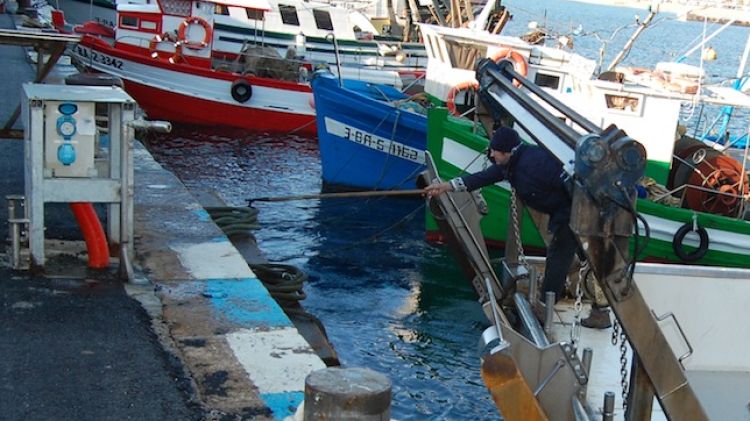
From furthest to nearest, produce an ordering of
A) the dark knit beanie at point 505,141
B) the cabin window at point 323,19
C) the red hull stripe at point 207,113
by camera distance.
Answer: the cabin window at point 323,19 → the red hull stripe at point 207,113 → the dark knit beanie at point 505,141

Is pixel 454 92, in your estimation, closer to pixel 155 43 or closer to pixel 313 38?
pixel 155 43

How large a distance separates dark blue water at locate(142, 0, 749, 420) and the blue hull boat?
0.56 m

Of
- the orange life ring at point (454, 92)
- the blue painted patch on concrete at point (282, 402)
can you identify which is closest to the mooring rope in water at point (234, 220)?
the blue painted patch on concrete at point (282, 402)

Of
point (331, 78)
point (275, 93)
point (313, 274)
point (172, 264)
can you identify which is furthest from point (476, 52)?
point (172, 264)

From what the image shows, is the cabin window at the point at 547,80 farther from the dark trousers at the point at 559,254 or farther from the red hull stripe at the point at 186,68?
the dark trousers at the point at 559,254

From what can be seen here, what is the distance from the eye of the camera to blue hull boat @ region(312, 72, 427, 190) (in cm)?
1722

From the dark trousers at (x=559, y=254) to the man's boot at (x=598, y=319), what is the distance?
891 mm

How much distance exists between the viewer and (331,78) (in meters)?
18.0

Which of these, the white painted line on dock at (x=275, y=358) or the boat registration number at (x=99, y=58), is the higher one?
the white painted line on dock at (x=275, y=358)

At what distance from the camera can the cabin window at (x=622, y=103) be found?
14250mm

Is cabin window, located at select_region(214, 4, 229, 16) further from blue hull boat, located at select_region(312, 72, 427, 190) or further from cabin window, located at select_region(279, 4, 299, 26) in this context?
blue hull boat, located at select_region(312, 72, 427, 190)

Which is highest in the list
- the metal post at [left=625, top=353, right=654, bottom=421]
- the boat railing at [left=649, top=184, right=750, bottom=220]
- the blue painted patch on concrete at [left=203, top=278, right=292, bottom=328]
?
the metal post at [left=625, top=353, right=654, bottom=421]

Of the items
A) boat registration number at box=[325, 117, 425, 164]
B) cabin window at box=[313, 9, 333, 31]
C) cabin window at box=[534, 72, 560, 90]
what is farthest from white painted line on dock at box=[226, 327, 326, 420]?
cabin window at box=[313, 9, 333, 31]

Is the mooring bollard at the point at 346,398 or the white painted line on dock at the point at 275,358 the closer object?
the mooring bollard at the point at 346,398
